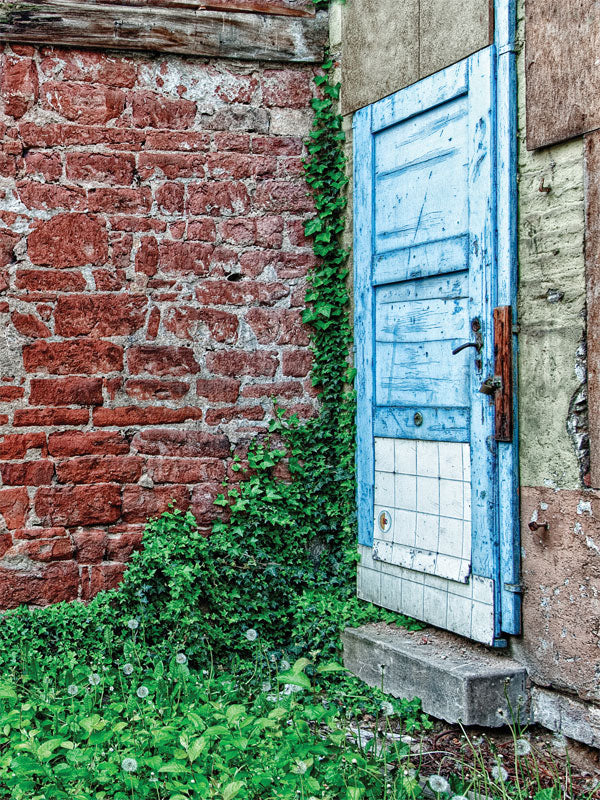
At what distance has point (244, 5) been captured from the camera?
4887mm

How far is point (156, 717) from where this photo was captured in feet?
11.7

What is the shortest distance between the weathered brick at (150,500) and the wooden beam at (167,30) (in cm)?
242

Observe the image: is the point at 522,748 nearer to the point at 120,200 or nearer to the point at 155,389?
the point at 155,389

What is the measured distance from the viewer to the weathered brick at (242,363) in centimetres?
487

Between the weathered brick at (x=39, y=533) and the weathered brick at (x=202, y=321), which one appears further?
the weathered brick at (x=202, y=321)

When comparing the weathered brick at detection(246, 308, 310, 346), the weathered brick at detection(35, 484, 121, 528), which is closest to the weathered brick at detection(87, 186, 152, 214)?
the weathered brick at detection(246, 308, 310, 346)

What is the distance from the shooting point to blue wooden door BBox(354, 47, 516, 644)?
149 inches

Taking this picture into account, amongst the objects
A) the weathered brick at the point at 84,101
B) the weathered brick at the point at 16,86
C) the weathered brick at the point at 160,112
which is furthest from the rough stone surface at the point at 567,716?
the weathered brick at the point at 16,86

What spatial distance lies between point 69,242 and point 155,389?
0.91m

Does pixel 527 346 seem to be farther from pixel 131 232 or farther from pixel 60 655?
pixel 60 655

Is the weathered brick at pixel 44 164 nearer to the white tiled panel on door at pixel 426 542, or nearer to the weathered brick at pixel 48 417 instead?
the weathered brick at pixel 48 417

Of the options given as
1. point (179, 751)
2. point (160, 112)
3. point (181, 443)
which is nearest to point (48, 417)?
point (181, 443)

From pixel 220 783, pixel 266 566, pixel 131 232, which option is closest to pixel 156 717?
pixel 220 783

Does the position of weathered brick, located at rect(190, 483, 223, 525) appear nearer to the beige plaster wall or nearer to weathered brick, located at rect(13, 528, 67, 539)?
weathered brick, located at rect(13, 528, 67, 539)
